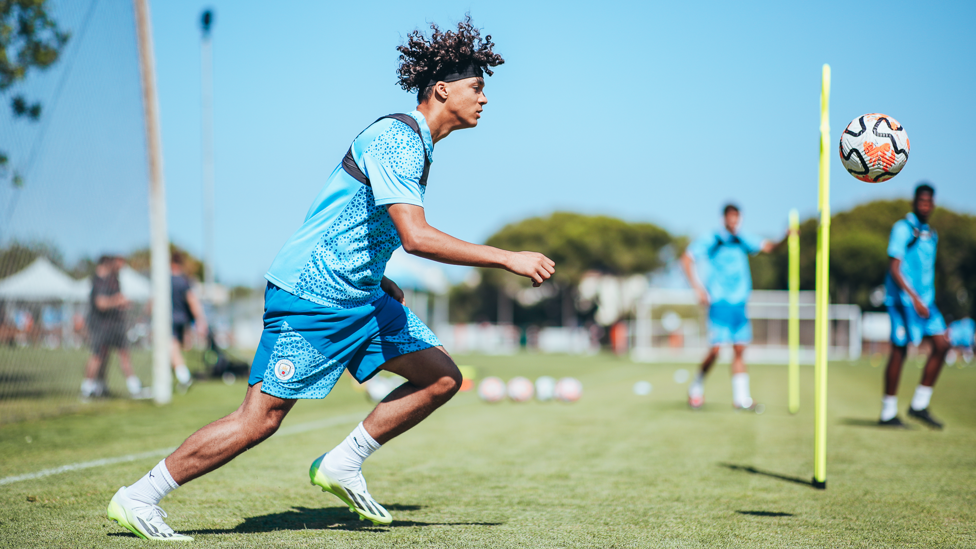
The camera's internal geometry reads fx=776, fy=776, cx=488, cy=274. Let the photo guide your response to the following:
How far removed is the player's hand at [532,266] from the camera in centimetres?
293

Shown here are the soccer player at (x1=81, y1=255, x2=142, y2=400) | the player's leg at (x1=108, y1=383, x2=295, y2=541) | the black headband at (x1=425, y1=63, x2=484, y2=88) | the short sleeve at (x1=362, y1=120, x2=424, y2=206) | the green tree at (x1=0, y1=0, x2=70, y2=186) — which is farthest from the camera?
the soccer player at (x1=81, y1=255, x2=142, y2=400)

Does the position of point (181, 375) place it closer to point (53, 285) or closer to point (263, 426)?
point (53, 285)

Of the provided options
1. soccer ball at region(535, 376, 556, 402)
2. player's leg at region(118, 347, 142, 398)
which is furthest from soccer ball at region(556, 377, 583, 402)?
player's leg at region(118, 347, 142, 398)

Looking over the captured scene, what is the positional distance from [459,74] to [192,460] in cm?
198

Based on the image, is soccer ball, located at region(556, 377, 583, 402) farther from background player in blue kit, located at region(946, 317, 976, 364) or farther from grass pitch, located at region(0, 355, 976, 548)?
background player in blue kit, located at region(946, 317, 976, 364)

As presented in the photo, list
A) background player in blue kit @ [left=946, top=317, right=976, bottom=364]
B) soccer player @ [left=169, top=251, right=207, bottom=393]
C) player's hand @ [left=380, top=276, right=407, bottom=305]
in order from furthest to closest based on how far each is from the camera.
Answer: background player in blue kit @ [left=946, top=317, right=976, bottom=364]
soccer player @ [left=169, top=251, right=207, bottom=393]
player's hand @ [left=380, top=276, right=407, bottom=305]

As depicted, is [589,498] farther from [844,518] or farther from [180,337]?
[180,337]

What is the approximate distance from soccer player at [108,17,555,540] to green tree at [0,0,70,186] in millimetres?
6445

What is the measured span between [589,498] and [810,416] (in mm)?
5567

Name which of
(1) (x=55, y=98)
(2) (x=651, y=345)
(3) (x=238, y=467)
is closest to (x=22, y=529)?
(3) (x=238, y=467)

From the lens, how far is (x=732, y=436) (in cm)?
712

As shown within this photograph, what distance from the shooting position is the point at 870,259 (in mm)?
52188

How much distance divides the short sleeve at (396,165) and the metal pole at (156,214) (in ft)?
24.2

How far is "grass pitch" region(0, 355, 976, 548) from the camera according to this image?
3.47m
